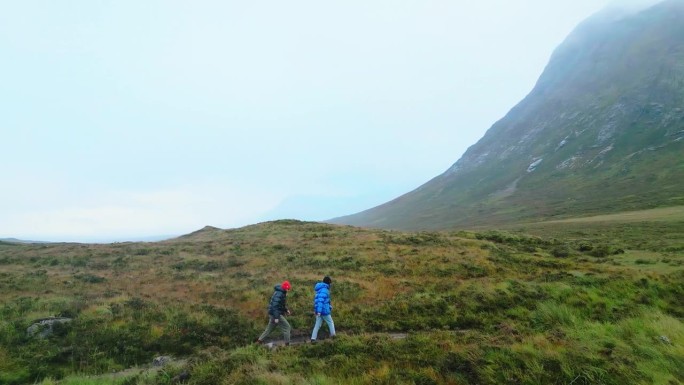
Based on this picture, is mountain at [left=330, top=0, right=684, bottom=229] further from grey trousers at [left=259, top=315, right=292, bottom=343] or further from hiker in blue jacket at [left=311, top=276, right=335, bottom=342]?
grey trousers at [left=259, top=315, right=292, bottom=343]

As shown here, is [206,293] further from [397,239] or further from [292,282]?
[397,239]

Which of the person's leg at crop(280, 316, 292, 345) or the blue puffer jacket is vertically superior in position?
the blue puffer jacket

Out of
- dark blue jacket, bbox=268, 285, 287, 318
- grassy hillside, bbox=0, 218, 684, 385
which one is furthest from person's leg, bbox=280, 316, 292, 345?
grassy hillside, bbox=0, 218, 684, 385

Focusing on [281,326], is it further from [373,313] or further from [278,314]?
[373,313]

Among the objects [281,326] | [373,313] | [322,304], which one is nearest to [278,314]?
[281,326]

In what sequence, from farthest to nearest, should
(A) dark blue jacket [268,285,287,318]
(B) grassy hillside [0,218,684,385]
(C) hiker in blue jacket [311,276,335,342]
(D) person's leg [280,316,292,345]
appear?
1. (A) dark blue jacket [268,285,287,318]
2. (C) hiker in blue jacket [311,276,335,342]
3. (D) person's leg [280,316,292,345]
4. (B) grassy hillside [0,218,684,385]

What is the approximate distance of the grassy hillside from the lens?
9.33m

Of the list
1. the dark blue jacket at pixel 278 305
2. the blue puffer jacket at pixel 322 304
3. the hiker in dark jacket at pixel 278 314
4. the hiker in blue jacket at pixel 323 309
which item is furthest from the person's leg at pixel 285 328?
the blue puffer jacket at pixel 322 304

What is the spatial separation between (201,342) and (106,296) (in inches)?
371

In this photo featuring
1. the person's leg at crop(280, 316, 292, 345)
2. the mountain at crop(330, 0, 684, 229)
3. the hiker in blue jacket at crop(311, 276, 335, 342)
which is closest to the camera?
the person's leg at crop(280, 316, 292, 345)

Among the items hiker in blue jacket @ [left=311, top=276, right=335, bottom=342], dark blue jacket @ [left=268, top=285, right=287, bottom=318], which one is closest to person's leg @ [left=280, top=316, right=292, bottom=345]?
dark blue jacket @ [left=268, top=285, right=287, bottom=318]

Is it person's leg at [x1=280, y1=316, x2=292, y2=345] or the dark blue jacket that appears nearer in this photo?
person's leg at [x1=280, y1=316, x2=292, y2=345]

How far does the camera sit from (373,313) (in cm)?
1838

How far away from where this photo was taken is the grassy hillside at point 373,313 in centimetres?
933
